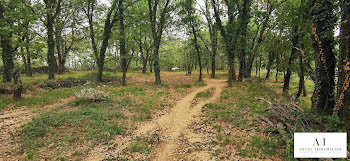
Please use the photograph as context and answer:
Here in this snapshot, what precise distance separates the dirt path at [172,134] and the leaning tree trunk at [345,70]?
175 inches

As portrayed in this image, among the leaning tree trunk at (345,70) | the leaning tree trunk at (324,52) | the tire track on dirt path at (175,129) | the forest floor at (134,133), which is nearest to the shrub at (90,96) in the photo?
the forest floor at (134,133)

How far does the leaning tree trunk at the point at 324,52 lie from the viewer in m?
5.74

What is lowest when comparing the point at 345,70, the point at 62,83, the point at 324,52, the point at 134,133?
the point at 134,133

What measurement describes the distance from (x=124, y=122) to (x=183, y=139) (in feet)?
11.7

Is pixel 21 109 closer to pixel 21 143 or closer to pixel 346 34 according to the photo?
pixel 21 143

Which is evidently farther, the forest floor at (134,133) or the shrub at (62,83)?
the shrub at (62,83)

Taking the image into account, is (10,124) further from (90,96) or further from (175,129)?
(175,129)

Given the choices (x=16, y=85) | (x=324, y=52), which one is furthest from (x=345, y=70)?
(x=16, y=85)

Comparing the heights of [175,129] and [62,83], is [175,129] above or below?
below

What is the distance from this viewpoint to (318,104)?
6.18 metres

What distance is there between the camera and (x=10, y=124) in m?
8.02

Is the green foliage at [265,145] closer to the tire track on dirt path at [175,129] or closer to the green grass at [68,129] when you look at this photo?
the tire track on dirt path at [175,129]

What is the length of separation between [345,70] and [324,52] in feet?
3.68

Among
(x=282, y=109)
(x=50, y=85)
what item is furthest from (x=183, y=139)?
(x=50, y=85)
